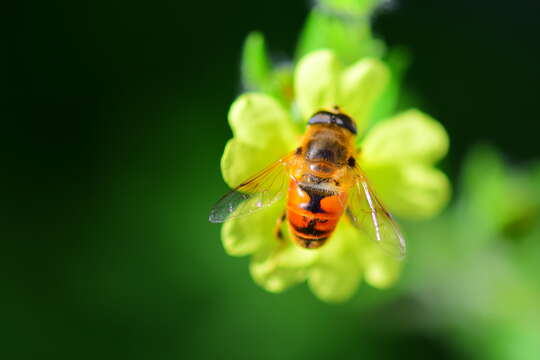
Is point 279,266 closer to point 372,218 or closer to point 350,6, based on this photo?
Result: point 372,218

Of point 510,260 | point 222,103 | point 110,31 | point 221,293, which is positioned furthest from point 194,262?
point 510,260

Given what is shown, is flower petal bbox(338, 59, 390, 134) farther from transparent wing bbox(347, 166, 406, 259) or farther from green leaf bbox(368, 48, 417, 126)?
transparent wing bbox(347, 166, 406, 259)

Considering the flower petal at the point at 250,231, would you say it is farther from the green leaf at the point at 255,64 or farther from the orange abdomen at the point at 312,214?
the green leaf at the point at 255,64

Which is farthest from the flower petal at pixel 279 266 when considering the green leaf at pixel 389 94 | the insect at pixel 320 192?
the green leaf at pixel 389 94

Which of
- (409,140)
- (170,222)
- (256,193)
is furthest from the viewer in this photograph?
(170,222)

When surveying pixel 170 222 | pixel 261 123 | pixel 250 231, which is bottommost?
pixel 250 231

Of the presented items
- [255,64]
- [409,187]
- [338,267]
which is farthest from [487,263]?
[255,64]

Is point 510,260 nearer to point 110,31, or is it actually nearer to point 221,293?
point 221,293
